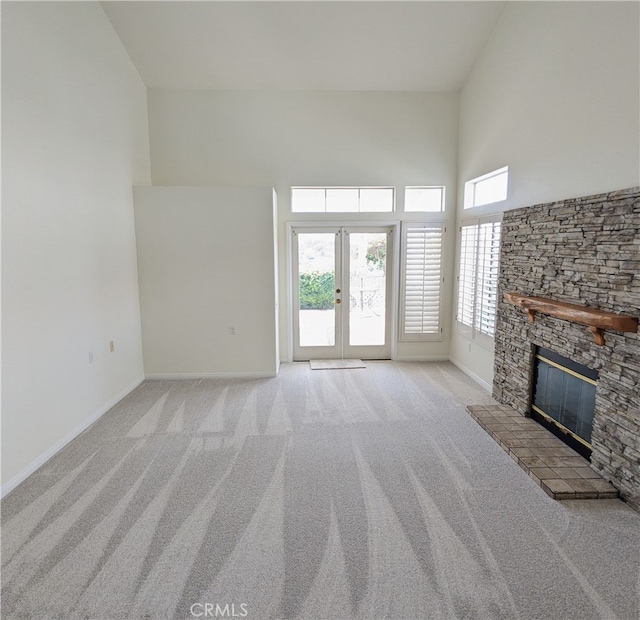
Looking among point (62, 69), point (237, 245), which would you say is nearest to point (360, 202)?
point (237, 245)

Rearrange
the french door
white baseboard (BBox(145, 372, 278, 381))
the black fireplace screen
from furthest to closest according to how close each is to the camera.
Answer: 1. the french door
2. white baseboard (BBox(145, 372, 278, 381))
3. the black fireplace screen

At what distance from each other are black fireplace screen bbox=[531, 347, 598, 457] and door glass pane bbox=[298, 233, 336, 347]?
2.92m

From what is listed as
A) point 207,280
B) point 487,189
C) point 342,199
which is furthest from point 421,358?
point 207,280

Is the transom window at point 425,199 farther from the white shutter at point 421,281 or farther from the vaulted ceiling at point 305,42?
the vaulted ceiling at point 305,42

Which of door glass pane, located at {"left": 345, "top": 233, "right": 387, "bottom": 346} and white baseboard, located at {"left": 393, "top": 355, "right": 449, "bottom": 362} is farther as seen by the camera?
white baseboard, located at {"left": 393, "top": 355, "right": 449, "bottom": 362}

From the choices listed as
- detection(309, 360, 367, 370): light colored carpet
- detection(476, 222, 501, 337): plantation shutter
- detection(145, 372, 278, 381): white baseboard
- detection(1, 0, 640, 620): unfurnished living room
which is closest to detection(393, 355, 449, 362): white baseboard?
detection(1, 0, 640, 620): unfurnished living room

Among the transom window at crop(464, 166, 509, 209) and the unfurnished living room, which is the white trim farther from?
the transom window at crop(464, 166, 509, 209)

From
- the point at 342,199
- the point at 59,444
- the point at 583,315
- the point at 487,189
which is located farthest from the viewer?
the point at 342,199

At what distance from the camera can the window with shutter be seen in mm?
4410

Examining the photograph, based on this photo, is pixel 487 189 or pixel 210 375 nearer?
pixel 487 189

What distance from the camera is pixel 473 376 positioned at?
16.3 feet

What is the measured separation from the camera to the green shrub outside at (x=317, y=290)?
566cm

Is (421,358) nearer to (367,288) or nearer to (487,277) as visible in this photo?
(367,288)

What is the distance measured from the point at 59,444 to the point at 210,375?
199cm
